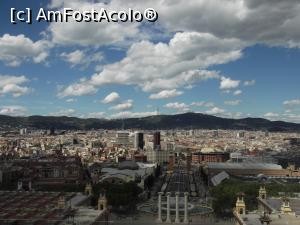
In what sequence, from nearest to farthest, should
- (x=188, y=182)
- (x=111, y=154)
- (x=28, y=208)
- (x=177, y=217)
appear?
(x=28, y=208) → (x=177, y=217) → (x=188, y=182) → (x=111, y=154)

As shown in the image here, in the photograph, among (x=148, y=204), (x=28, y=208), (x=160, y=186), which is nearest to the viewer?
(x=28, y=208)

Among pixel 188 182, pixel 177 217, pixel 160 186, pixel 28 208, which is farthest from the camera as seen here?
pixel 188 182

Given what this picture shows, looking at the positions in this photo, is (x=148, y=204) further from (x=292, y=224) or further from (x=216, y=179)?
(x=292, y=224)

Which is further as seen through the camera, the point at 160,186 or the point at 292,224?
the point at 160,186

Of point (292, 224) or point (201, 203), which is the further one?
point (201, 203)

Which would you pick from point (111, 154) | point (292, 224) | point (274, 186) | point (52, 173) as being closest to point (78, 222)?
point (292, 224)

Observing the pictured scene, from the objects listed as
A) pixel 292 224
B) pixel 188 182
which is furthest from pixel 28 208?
pixel 188 182

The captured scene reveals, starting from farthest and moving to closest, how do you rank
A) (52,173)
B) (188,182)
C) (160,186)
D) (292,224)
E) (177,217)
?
(188,182), (160,186), (52,173), (177,217), (292,224)

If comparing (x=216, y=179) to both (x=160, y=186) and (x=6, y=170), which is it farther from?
(x=6, y=170)
